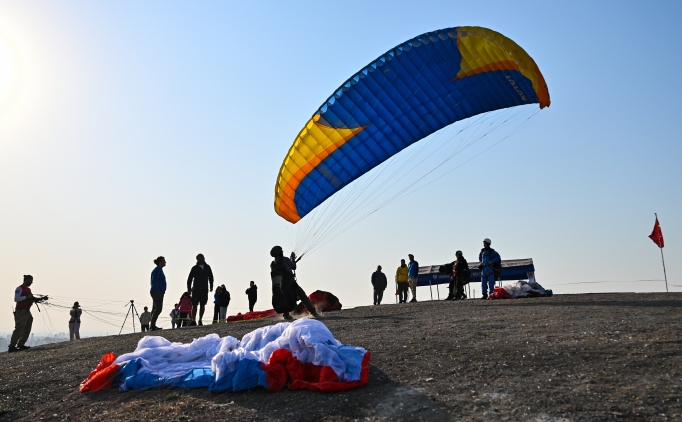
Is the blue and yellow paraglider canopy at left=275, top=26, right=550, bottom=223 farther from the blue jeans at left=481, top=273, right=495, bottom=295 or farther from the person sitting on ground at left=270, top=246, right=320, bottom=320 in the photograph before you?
the blue jeans at left=481, top=273, right=495, bottom=295

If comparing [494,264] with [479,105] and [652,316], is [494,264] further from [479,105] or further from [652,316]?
[652,316]

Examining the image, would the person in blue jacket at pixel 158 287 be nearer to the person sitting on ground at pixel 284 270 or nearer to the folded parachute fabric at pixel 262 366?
the person sitting on ground at pixel 284 270

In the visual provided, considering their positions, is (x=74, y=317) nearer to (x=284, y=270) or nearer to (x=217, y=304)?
(x=217, y=304)

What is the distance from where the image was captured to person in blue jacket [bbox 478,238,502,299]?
14.2 m

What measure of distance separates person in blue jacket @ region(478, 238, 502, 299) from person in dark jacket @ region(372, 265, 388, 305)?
4.34 meters

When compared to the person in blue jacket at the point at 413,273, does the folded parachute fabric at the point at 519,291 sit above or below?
below

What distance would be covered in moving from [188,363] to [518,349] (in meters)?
3.42

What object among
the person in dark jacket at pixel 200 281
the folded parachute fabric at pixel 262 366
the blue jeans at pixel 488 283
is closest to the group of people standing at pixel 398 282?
the blue jeans at pixel 488 283

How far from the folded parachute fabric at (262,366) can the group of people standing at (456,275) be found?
356 inches

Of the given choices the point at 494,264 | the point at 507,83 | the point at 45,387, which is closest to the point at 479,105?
the point at 507,83

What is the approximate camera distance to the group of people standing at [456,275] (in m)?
14.2

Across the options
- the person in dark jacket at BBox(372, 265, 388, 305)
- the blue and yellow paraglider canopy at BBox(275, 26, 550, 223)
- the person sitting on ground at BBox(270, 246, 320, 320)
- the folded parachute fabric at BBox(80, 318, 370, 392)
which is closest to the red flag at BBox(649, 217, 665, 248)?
the person in dark jacket at BBox(372, 265, 388, 305)

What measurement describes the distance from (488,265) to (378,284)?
466 cm

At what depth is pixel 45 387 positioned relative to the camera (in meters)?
6.46
